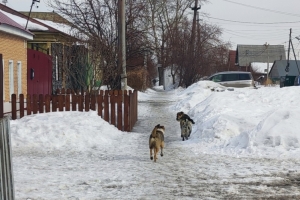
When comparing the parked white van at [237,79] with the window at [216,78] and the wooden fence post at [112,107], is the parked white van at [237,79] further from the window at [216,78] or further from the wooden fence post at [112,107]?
the wooden fence post at [112,107]

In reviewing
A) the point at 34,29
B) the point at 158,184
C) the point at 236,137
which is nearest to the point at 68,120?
the point at 236,137

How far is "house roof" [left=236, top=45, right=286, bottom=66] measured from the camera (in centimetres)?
11062

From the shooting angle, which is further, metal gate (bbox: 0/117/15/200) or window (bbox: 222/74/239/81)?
window (bbox: 222/74/239/81)

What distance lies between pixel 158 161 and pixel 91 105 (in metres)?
5.50

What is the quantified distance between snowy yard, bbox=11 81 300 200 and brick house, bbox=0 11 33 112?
7210mm

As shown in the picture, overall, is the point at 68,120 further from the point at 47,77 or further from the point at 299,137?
the point at 47,77

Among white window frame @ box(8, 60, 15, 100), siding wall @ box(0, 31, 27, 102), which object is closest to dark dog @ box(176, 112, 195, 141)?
siding wall @ box(0, 31, 27, 102)

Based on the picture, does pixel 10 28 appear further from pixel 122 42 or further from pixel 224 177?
pixel 224 177

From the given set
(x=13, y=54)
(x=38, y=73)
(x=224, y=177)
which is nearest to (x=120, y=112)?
(x=224, y=177)

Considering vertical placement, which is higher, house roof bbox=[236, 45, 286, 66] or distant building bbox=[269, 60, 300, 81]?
house roof bbox=[236, 45, 286, 66]

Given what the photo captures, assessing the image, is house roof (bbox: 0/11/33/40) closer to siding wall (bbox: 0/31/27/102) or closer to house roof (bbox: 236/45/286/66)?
siding wall (bbox: 0/31/27/102)

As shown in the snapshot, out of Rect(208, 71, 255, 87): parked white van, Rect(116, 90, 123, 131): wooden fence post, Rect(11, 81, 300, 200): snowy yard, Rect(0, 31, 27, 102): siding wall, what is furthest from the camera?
Rect(208, 71, 255, 87): parked white van

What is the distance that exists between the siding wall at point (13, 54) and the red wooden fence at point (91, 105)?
5.63 metres

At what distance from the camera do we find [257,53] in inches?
4439
